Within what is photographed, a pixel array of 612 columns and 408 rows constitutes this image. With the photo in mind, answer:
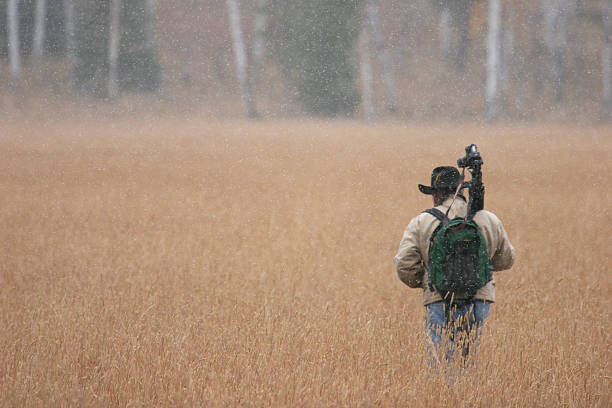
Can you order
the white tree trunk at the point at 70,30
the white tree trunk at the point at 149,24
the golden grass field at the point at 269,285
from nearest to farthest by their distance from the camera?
the golden grass field at the point at 269,285 → the white tree trunk at the point at 70,30 → the white tree trunk at the point at 149,24

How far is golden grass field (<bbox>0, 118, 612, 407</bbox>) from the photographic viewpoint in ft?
13.1

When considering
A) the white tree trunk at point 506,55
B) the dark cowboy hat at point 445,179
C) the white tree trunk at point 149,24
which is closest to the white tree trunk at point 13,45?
the white tree trunk at point 149,24

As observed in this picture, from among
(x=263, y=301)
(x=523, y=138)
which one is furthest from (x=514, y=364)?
(x=523, y=138)

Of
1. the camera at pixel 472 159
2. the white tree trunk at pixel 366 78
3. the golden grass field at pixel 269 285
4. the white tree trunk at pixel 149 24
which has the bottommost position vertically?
the golden grass field at pixel 269 285

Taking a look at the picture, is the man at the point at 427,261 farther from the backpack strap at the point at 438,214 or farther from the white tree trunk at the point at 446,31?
the white tree trunk at the point at 446,31

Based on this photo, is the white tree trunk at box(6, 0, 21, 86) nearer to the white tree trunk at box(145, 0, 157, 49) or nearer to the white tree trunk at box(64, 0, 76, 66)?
the white tree trunk at box(64, 0, 76, 66)

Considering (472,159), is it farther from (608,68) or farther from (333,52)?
(608,68)

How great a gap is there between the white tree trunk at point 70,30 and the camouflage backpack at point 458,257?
26936 millimetres

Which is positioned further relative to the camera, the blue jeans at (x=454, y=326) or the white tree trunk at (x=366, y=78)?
the white tree trunk at (x=366, y=78)

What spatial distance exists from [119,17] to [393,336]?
28.0 m

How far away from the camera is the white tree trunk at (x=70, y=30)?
2777 cm

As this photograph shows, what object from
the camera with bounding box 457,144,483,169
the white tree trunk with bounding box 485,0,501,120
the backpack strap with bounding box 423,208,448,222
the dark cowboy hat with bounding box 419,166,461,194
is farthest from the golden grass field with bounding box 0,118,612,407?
the white tree trunk with bounding box 485,0,501,120

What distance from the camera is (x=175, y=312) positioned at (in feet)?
18.4

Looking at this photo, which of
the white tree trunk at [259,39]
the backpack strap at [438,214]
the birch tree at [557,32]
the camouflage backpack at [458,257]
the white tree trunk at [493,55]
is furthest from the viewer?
the birch tree at [557,32]
